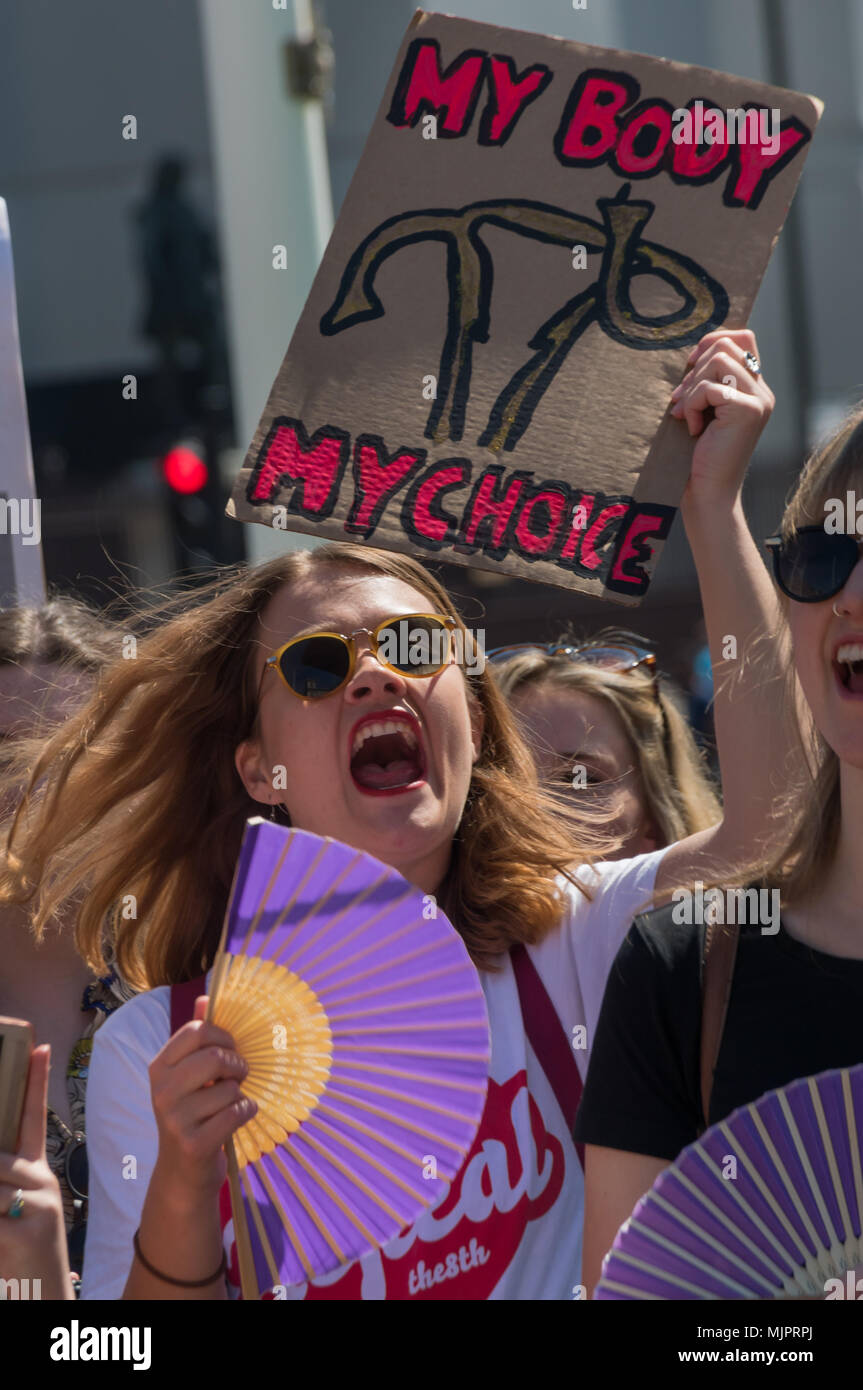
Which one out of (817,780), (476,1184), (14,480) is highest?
(14,480)

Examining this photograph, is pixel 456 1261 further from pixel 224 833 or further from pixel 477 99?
pixel 477 99

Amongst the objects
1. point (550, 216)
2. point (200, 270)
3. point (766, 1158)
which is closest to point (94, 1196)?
point (766, 1158)

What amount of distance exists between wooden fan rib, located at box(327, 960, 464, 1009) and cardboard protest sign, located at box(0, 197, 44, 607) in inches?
53.1

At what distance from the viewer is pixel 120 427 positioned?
41.4ft

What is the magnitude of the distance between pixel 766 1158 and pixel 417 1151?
0.35 metres

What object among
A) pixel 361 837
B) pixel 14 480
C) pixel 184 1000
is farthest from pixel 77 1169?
pixel 14 480

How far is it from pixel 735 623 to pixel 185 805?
788 millimetres

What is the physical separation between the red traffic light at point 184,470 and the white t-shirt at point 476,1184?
4886 millimetres

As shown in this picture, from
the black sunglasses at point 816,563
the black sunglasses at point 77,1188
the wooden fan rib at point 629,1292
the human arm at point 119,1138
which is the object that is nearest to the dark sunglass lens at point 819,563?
the black sunglasses at point 816,563

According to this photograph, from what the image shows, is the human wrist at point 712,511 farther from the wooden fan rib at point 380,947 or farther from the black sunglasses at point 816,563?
the wooden fan rib at point 380,947

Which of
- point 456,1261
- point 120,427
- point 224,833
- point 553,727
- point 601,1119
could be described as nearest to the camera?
point 601,1119

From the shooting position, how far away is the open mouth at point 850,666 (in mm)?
1499

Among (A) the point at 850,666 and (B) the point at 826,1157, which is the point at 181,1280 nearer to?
(B) the point at 826,1157

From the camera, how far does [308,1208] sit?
5.08ft
